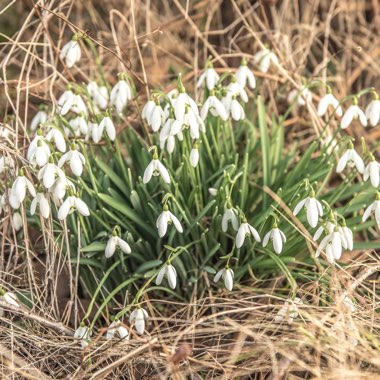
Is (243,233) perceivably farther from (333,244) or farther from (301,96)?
(301,96)

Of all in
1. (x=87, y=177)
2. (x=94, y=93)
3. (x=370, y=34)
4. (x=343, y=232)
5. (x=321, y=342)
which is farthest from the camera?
(x=370, y=34)

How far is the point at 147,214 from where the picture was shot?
2877mm

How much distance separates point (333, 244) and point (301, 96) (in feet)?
3.49

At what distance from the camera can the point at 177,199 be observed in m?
2.82

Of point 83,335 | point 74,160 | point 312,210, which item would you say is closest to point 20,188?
point 74,160

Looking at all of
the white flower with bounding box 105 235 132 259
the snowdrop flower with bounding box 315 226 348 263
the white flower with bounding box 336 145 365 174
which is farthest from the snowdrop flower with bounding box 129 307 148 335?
the white flower with bounding box 336 145 365 174

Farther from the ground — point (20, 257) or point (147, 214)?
point (147, 214)

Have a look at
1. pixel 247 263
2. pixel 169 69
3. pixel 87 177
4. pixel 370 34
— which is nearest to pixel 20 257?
pixel 87 177

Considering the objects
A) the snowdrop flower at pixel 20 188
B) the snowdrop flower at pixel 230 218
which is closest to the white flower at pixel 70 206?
the snowdrop flower at pixel 20 188

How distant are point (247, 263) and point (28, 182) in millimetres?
917

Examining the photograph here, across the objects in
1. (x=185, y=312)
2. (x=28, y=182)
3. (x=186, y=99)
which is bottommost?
(x=185, y=312)

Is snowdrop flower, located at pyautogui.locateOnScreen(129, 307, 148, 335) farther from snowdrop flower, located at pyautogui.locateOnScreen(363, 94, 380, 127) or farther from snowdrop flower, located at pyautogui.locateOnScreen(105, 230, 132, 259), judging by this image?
snowdrop flower, located at pyautogui.locateOnScreen(363, 94, 380, 127)

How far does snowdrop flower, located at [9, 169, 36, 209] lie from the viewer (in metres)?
2.49

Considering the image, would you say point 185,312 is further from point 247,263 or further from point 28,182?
point 28,182
